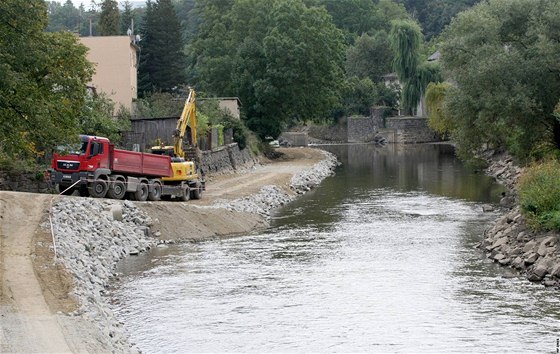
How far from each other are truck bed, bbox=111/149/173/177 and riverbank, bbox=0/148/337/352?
7.46ft

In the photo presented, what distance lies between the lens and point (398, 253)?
105 feet

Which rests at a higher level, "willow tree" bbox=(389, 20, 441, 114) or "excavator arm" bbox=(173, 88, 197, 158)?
"willow tree" bbox=(389, 20, 441, 114)

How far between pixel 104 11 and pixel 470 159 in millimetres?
41907

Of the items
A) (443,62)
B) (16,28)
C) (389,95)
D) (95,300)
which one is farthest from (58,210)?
(389,95)

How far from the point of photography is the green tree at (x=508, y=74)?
4391 centimetres

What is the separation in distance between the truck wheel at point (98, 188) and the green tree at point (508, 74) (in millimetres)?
18090

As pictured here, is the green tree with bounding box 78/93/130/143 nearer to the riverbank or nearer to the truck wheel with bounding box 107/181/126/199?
the truck wheel with bounding box 107/181/126/199

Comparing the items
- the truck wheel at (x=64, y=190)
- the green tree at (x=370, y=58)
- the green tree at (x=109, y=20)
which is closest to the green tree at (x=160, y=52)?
the green tree at (x=109, y=20)

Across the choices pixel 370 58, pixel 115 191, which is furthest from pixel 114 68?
pixel 370 58

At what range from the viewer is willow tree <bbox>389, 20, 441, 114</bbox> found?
3856 inches

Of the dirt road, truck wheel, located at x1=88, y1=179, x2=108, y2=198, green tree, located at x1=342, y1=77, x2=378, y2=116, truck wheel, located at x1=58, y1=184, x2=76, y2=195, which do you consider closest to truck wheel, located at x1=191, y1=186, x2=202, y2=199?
truck wheel, located at x1=88, y1=179, x2=108, y2=198

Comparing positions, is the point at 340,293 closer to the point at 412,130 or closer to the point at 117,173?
the point at 117,173

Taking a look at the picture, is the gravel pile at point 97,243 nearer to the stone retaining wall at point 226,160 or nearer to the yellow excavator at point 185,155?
the yellow excavator at point 185,155

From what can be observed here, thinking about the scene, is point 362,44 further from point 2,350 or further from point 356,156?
point 2,350
